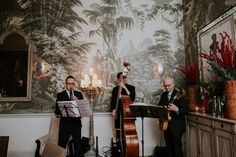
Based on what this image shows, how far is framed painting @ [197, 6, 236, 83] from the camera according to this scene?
3564mm

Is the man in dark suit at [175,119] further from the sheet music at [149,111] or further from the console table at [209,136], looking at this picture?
the sheet music at [149,111]

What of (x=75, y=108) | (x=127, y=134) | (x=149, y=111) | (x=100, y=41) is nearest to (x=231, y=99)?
(x=149, y=111)

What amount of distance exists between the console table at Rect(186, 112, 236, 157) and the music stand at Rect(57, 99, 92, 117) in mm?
1904

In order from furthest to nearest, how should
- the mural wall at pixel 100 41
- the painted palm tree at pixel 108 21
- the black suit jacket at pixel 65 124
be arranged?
the painted palm tree at pixel 108 21
the mural wall at pixel 100 41
the black suit jacket at pixel 65 124

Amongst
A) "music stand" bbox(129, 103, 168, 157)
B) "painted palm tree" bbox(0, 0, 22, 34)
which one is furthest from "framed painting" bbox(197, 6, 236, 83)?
"painted palm tree" bbox(0, 0, 22, 34)

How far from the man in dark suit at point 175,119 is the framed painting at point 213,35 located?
2.29 ft

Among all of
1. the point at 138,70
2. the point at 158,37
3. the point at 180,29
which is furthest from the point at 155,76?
the point at 180,29

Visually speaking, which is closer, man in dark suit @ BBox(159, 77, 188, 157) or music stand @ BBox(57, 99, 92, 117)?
music stand @ BBox(57, 99, 92, 117)

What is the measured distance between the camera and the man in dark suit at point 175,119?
3.92 m

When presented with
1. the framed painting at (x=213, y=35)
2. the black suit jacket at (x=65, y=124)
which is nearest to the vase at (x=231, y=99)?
the framed painting at (x=213, y=35)

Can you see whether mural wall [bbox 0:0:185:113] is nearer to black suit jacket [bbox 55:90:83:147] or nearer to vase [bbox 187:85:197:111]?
vase [bbox 187:85:197:111]

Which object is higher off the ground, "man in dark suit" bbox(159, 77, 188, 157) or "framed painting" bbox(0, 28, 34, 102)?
"framed painting" bbox(0, 28, 34, 102)

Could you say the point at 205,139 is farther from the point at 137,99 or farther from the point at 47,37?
the point at 47,37

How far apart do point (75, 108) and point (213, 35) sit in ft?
9.03
